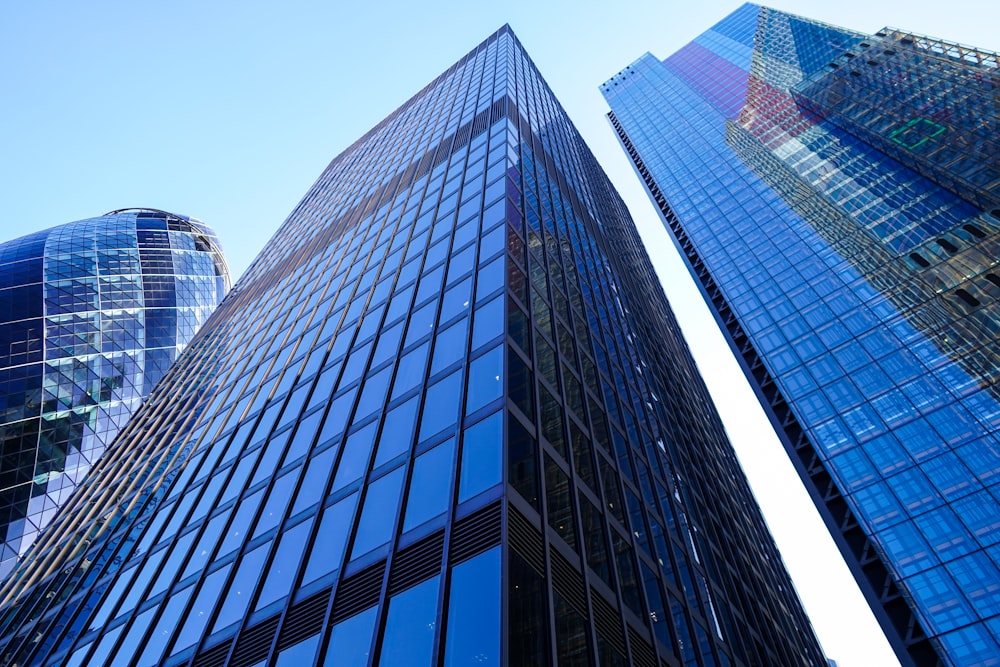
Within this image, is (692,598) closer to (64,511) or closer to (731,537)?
(731,537)

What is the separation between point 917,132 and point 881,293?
15.2 m

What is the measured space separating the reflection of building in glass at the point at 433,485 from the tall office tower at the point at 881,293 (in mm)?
7441

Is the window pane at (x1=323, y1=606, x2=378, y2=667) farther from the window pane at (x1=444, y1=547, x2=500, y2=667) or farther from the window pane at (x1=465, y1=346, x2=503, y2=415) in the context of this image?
the window pane at (x1=465, y1=346, x2=503, y2=415)

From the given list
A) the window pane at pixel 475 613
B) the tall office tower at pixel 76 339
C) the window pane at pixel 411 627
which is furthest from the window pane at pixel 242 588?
the tall office tower at pixel 76 339

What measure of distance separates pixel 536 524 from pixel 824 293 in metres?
42.9

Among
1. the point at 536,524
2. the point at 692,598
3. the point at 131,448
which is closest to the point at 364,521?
the point at 536,524

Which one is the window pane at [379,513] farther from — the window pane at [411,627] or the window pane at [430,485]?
the window pane at [411,627]

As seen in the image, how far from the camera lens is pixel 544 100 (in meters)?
61.6

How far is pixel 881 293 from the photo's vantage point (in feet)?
152

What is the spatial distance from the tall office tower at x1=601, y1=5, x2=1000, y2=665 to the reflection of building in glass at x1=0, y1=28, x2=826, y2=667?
7.44 metres

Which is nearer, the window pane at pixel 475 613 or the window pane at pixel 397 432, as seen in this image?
the window pane at pixel 475 613

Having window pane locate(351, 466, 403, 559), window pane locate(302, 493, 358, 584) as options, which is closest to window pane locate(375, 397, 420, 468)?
window pane locate(351, 466, 403, 559)

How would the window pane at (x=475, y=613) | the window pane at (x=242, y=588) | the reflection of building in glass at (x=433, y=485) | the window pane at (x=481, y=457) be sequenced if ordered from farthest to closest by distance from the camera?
the window pane at (x=242, y=588)
the window pane at (x=481, y=457)
the reflection of building in glass at (x=433, y=485)
the window pane at (x=475, y=613)

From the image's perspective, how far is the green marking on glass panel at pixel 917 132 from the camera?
166 ft
